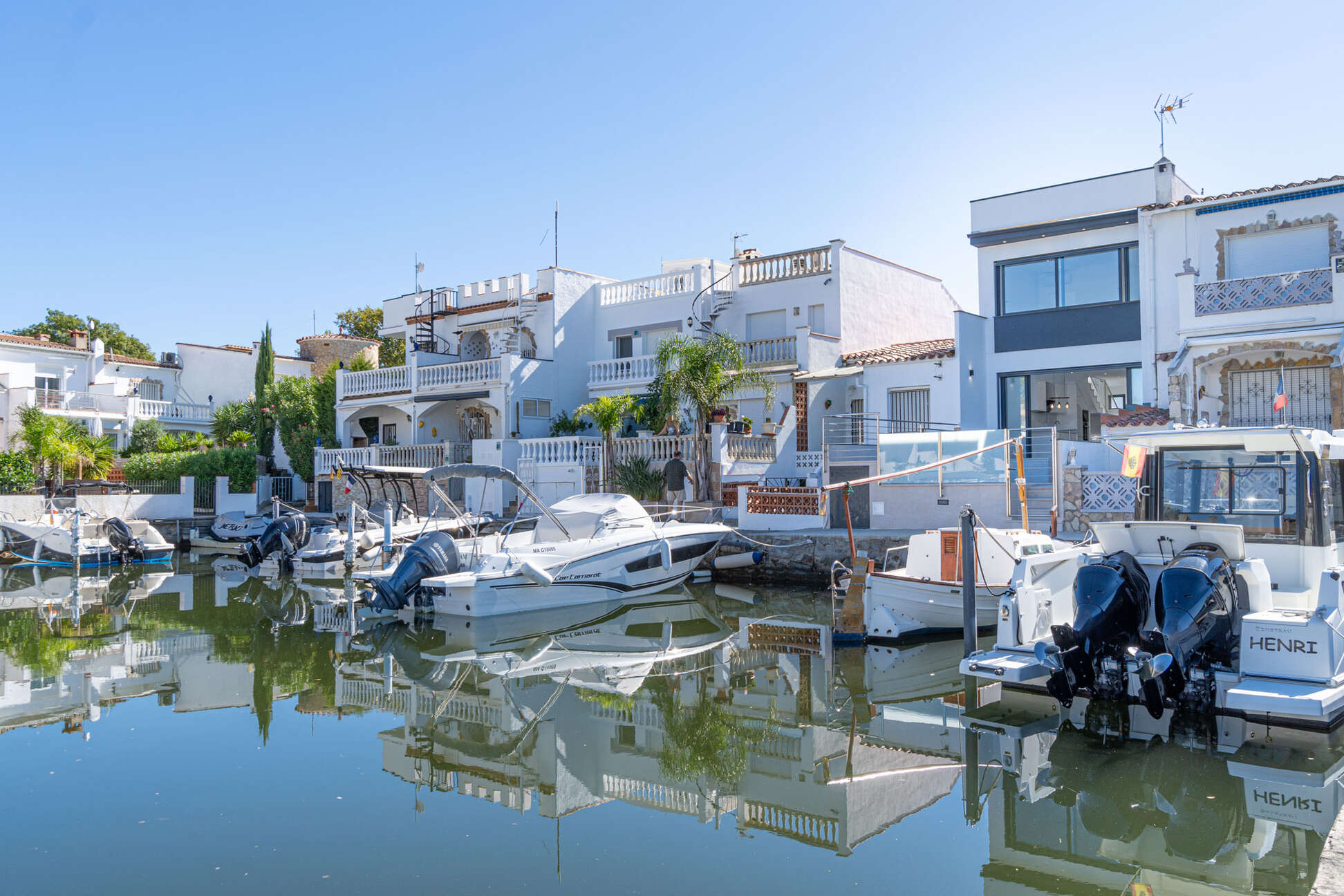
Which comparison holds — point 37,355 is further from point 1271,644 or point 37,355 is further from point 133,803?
point 1271,644

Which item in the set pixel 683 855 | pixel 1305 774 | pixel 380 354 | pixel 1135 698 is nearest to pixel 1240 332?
pixel 1135 698

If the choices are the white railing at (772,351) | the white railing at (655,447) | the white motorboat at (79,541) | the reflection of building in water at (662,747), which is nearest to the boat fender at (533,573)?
the reflection of building in water at (662,747)

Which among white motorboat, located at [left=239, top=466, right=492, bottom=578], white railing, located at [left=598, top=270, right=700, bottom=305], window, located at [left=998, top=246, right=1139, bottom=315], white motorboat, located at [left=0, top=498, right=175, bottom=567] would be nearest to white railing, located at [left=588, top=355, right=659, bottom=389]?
white railing, located at [left=598, top=270, right=700, bottom=305]

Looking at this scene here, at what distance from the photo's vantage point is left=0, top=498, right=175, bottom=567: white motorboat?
26.2 meters

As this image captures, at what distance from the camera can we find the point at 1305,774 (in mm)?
8102

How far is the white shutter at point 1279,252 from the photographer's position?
61.7 feet

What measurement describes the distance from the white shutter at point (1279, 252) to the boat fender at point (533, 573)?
15.7m

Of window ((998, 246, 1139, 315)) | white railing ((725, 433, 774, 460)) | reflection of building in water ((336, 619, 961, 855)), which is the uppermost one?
window ((998, 246, 1139, 315))

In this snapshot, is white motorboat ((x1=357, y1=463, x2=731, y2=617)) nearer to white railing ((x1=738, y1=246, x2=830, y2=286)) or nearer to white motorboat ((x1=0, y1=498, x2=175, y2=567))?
white railing ((x1=738, y1=246, x2=830, y2=286))

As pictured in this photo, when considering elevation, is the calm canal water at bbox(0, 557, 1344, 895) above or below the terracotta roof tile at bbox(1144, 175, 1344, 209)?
below

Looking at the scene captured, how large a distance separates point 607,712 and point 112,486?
1119 inches

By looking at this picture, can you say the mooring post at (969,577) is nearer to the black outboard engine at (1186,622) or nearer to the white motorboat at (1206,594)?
the white motorboat at (1206,594)

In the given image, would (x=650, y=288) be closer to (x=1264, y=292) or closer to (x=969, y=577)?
(x=1264, y=292)

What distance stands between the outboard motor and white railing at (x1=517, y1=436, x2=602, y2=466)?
18802mm
